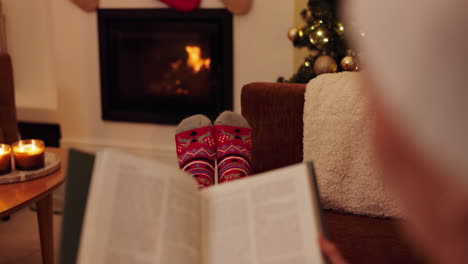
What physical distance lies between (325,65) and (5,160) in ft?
4.38

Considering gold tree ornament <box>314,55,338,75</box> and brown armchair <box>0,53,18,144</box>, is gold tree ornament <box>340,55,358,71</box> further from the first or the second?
brown armchair <box>0,53,18,144</box>

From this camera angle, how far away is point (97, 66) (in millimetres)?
2920

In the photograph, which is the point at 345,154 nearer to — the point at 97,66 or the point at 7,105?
the point at 7,105

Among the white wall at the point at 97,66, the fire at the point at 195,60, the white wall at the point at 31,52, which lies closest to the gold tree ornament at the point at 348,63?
the white wall at the point at 97,66

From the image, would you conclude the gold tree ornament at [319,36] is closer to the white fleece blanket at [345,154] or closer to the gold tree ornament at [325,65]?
the gold tree ornament at [325,65]

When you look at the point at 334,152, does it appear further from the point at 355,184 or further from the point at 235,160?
the point at 235,160

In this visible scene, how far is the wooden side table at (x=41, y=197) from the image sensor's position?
3.88ft

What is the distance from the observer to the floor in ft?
5.46

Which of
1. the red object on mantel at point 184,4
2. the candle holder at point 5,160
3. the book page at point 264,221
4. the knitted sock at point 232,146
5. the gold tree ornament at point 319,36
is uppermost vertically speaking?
the red object on mantel at point 184,4

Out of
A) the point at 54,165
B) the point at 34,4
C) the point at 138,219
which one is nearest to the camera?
the point at 138,219

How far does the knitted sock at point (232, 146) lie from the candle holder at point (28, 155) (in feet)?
1.74

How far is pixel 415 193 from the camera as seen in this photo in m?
0.31

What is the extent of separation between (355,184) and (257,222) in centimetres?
52

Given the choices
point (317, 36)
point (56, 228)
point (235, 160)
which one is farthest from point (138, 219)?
point (317, 36)
